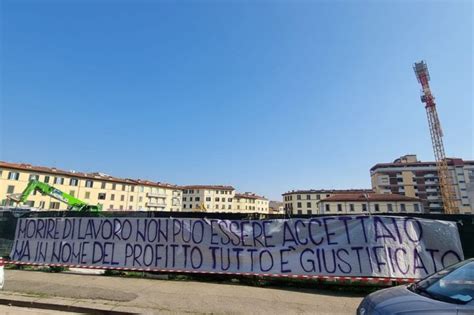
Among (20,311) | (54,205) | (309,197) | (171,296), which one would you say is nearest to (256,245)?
(171,296)

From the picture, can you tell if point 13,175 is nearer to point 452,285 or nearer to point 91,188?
point 91,188

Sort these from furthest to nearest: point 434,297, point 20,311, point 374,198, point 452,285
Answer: point 374,198, point 20,311, point 452,285, point 434,297

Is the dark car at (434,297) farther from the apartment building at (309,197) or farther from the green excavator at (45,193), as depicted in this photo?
the apartment building at (309,197)

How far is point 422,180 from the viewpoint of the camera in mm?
97812

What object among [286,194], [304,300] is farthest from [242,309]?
[286,194]

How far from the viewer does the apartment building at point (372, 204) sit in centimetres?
7919

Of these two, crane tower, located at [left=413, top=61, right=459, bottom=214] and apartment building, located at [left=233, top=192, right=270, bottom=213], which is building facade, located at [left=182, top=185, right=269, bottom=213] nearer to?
apartment building, located at [left=233, top=192, right=270, bottom=213]

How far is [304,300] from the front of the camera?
633cm

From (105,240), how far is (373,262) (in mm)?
8105

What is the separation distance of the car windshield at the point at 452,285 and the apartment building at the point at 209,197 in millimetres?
107389

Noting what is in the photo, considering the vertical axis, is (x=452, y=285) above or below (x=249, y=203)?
below

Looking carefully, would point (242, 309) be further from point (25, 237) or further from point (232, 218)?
point (25, 237)

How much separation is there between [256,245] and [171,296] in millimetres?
2685

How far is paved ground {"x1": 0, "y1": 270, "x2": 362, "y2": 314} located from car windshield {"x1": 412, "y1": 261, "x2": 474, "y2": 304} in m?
2.28
